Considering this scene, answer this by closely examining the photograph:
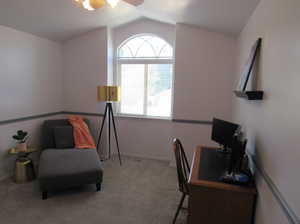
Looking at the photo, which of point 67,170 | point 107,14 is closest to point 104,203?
point 67,170

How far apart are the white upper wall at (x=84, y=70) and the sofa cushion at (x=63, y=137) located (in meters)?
0.73

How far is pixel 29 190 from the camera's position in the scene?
2.88m

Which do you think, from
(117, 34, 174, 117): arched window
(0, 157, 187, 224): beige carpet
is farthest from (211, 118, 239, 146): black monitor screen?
(117, 34, 174, 117): arched window

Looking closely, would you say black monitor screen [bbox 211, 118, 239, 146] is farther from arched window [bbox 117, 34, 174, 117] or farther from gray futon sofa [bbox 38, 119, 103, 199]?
gray futon sofa [bbox 38, 119, 103, 199]

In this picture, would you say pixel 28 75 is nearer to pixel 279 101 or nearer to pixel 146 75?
pixel 146 75

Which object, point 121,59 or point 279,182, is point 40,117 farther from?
point 279,182

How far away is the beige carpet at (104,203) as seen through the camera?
91.4 inches

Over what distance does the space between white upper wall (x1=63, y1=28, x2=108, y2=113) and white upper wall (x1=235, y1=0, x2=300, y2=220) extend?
290cm

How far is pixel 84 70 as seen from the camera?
13.8 ft

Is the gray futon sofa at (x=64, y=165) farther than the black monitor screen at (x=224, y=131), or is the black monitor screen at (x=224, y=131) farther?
the gray futon sofa at (x=64, y=165)

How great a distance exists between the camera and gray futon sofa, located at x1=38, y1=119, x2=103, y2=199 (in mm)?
2662

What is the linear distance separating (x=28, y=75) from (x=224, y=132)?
3.20m

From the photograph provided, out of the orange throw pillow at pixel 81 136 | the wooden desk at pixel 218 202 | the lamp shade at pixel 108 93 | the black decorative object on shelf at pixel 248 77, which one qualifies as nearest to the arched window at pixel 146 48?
the lamp shade at pixel 108 93

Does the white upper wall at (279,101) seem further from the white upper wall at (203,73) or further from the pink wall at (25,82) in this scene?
the pink wall at (25,82)
